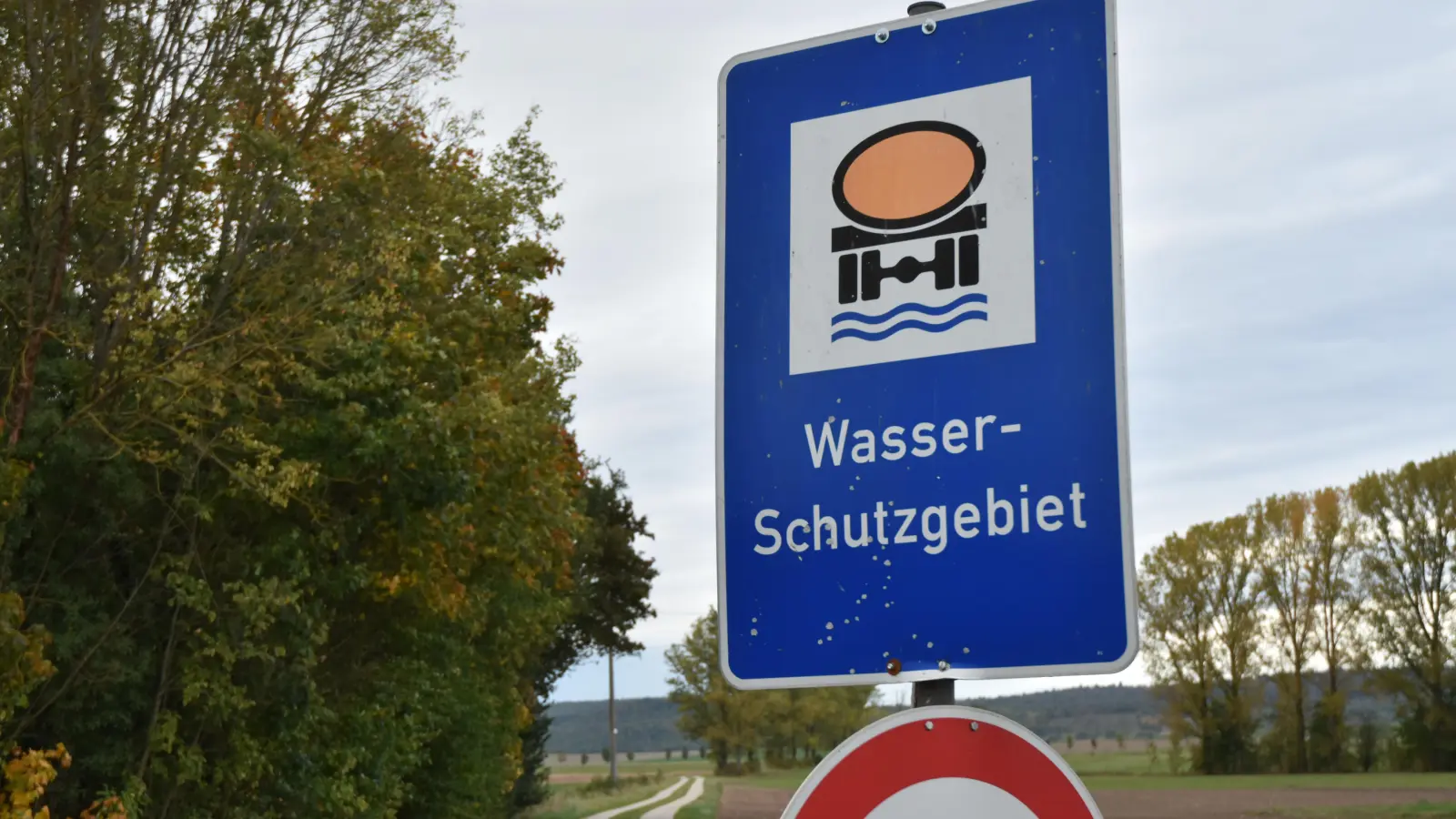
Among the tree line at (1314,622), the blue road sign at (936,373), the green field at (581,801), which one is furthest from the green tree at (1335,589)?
the blue road sign at (936,373)

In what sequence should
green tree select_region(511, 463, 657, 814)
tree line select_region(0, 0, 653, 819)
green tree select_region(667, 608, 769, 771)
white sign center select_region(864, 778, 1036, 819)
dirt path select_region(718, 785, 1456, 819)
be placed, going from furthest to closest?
green tree select_region(667, 608, 769, 771) < dirt path select_region(718, 785, 1456, 819) < green tree select_region(511, 463, 657, 814) < tree line select_region(0, 0, 653, 819) < white sign center select_region(864, 778, 1036, 819)

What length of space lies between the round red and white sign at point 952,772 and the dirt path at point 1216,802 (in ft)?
146

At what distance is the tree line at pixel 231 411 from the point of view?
43.1 ft

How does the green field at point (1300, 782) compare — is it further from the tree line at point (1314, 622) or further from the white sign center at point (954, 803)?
the white sign center at point (954, 803)

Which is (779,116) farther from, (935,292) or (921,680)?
(921,680)

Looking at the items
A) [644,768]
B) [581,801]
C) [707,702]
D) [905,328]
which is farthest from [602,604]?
[644,768]

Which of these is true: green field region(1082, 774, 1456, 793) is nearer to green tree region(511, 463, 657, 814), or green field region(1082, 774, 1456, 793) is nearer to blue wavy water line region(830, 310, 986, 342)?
green tree region(511, 463, 657, 814)

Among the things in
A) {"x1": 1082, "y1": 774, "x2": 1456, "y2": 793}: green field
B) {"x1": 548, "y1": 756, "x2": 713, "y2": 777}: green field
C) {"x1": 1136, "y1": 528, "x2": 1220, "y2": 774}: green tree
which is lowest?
{"x1": 548, "y1": 756, "x2": 713, "y2": 777}: green field

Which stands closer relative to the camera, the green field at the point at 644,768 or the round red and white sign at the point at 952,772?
the round red and white sign at the point at 952,772

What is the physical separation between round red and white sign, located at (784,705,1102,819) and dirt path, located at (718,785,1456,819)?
146 ft

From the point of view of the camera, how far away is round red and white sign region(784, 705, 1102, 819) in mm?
2256

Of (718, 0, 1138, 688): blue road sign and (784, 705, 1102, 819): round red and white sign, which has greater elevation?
(718, 0, 1138, 688): blue road sign

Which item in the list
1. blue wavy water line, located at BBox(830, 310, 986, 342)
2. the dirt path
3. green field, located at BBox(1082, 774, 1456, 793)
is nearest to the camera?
blue wavy water line, located at BBox(830, 310, 986, 342)

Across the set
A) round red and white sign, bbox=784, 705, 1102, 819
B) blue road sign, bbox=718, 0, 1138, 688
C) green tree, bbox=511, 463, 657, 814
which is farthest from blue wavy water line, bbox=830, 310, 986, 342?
green tree, bbox=511, 463, 657, 814
